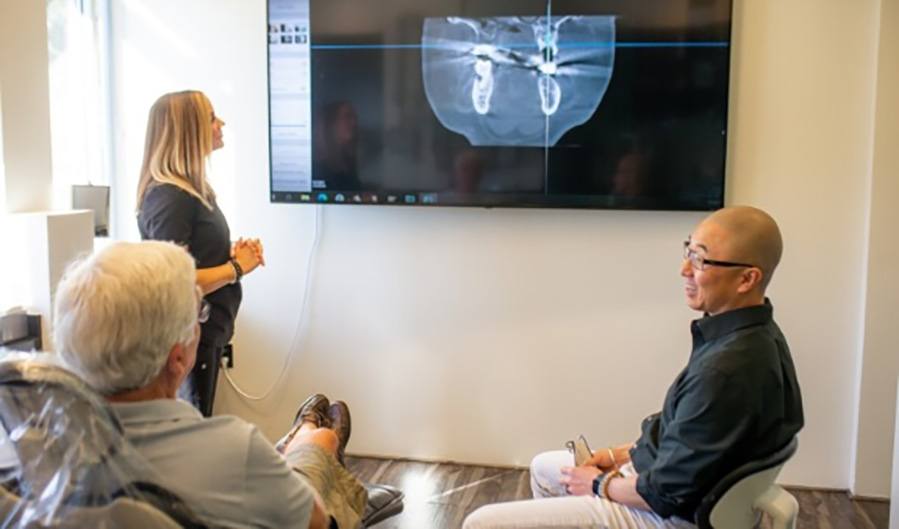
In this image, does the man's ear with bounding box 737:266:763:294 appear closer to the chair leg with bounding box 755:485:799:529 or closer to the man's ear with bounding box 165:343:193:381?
the chair leg with bounding box 755:485:799:529

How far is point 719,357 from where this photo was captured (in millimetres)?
1905

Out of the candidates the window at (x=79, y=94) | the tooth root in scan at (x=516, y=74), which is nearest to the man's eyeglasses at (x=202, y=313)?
the tooth root in scan at (x=516, y=74)

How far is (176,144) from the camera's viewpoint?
8.86ft

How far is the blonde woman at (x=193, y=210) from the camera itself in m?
2.64

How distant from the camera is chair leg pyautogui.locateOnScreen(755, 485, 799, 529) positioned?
180 cm

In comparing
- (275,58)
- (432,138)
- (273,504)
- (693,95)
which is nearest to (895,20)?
(693,95)

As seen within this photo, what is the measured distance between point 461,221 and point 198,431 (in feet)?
7.58

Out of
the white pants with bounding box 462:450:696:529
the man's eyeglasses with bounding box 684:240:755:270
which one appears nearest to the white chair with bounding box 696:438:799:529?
the white pants with bounding box 462:450:696:529

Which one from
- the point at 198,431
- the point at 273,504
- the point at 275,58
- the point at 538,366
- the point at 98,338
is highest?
the point at 275,58

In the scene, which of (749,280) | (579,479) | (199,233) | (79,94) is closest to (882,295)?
(749,280)

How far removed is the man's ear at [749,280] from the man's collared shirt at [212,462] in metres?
1.15

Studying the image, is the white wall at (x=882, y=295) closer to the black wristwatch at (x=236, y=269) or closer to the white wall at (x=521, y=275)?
the white wall at (x=521, y=275)

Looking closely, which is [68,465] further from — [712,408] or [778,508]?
[778,508]

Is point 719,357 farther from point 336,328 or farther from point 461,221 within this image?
point 336,328
